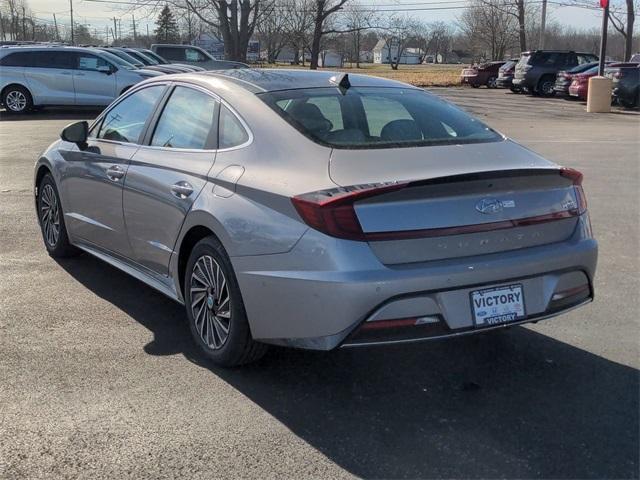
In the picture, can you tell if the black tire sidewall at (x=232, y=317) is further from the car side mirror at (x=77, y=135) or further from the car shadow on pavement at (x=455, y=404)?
the car side mirror at (x=77, y=135)

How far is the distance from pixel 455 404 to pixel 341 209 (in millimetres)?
1178

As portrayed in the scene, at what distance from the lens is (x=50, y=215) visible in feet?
20.6

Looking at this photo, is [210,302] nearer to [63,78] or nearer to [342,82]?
[342,82]

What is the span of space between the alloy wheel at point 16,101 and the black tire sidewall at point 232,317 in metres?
18.5

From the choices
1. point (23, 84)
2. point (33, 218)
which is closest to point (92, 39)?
point (23, 84)

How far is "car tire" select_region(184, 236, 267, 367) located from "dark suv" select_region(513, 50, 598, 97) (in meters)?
30.2

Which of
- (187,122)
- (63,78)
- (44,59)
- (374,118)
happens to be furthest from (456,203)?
(44,59)

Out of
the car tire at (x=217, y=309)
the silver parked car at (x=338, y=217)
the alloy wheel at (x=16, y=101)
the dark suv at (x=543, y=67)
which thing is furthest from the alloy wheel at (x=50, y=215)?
the dark suv at (x=543, y=67)

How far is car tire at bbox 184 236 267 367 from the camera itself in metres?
3.84

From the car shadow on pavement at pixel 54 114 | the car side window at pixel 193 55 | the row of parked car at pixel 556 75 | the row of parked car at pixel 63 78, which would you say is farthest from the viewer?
the car side window at pixel 193 55

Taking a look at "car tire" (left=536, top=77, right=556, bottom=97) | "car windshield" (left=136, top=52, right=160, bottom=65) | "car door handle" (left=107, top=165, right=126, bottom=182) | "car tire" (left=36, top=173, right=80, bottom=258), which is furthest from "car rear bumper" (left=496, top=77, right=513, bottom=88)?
"car door handle" (left=107, top=165, right=126, bottom=182)

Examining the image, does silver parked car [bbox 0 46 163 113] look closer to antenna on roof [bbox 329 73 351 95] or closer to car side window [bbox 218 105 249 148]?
antenna on roof [bbox 329 73 351 95]

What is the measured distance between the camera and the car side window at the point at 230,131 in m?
4.06

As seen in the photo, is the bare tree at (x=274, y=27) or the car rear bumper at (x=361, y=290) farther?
the bare tree at (x=274, y=27)
